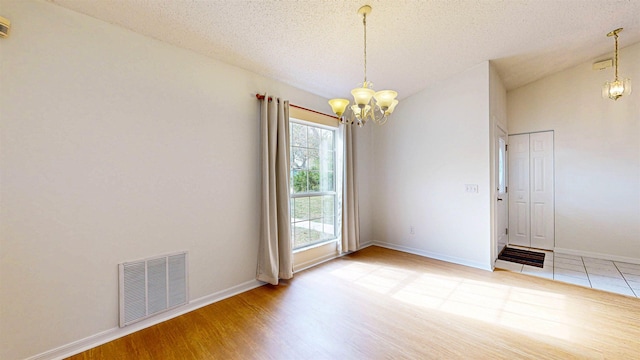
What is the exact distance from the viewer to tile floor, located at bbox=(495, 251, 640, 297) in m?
2.94

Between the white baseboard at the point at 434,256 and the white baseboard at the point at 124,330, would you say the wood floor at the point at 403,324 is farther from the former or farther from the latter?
the white baseboard at the point at 434,256

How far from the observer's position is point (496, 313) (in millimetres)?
2379

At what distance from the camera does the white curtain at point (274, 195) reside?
2947 millimetres

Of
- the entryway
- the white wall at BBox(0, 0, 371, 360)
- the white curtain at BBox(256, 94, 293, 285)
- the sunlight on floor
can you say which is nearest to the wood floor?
the sunlight on floor

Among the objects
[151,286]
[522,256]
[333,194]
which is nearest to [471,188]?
[522,256]

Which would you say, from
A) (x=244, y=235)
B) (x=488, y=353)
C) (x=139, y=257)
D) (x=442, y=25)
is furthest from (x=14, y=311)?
(x=442, y=25)

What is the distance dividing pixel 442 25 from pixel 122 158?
10.6ft

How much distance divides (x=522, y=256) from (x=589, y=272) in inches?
30.3

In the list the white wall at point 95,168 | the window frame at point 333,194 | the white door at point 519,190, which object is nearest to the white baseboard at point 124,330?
the white wall at point 95,168

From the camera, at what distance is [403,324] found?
222 cm

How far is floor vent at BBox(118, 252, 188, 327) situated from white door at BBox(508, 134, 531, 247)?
17.7 feet

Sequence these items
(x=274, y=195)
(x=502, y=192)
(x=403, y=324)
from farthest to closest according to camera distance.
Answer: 1. (x=502, y=192)
2. (x=274, y=195)
3. (x=403, y=324)

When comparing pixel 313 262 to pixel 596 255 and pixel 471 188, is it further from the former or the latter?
pixel 596 255

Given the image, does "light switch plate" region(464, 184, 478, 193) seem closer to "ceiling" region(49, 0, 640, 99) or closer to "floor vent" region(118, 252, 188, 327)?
"ceiling" region(49, 0, 640, 99)
